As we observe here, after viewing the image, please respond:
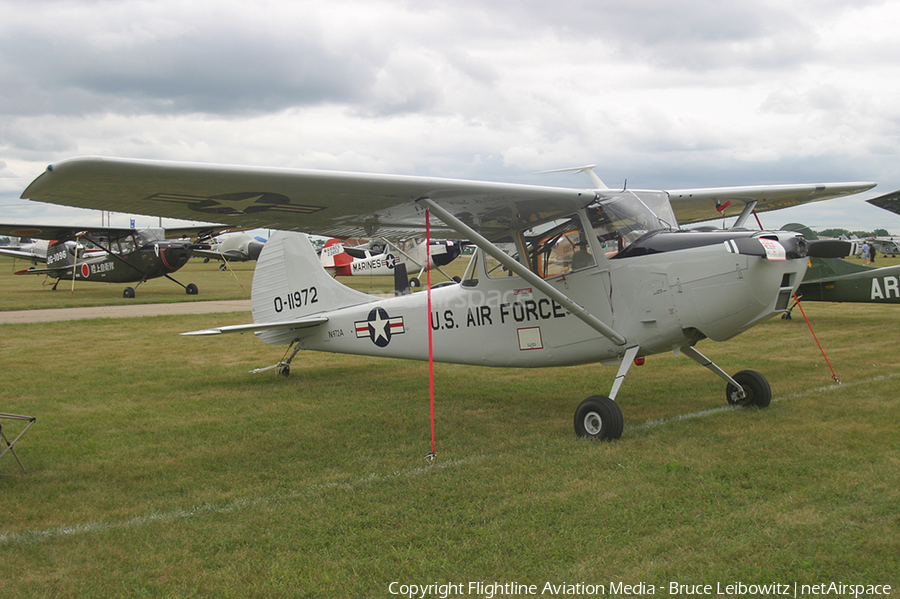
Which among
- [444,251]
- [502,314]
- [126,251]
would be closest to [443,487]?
[502,314]

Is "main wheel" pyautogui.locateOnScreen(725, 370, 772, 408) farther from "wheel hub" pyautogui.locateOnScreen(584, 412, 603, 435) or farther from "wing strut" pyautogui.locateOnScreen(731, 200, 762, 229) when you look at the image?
"wing strut" pyautogui.locateOnScreen(731, 200, 762, 229)

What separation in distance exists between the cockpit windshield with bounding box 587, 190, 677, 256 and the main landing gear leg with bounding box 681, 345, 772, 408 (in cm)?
141

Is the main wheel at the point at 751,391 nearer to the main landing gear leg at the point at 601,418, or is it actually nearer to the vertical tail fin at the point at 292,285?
the main landing gear leg at the point at 601,418

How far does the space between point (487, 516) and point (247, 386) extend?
565cm

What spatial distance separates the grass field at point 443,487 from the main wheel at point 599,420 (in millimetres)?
168

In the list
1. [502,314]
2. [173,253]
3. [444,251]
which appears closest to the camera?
[502,314]

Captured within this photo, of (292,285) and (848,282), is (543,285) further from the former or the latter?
(848,282)

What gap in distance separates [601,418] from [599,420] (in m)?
0.05

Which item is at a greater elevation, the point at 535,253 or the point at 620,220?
the point at 620,220

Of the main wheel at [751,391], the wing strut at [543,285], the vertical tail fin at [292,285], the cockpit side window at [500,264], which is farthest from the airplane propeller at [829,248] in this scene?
the vertical tail fin at [292,285]

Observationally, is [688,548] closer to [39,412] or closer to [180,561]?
[180,561]

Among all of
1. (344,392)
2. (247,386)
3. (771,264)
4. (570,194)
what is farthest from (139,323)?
(771,264)

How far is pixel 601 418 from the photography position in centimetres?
542

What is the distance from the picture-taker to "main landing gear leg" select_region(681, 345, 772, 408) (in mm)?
6426
